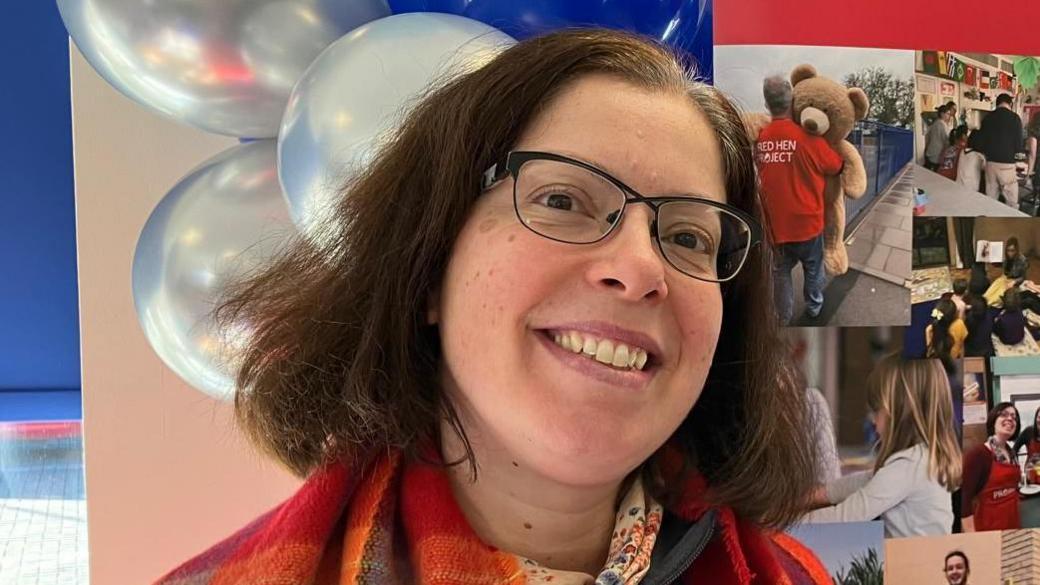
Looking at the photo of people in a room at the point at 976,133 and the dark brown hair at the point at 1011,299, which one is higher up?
the photo of people in a room at the point at 976,133

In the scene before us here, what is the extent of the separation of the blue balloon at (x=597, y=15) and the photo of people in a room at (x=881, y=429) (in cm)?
54

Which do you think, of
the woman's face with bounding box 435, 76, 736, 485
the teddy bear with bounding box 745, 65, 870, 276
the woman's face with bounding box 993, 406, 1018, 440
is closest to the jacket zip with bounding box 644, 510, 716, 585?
the woman's face with bounding box 435, 76, 736, 485

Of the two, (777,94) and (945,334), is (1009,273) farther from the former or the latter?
(777,94)

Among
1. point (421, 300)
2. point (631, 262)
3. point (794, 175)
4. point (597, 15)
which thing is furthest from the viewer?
point (794, 175)

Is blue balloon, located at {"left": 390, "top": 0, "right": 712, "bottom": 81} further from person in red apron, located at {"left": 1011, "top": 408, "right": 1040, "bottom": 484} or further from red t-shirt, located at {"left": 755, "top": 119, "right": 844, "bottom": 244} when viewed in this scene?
person in red apron, located at {"left": 1011, "top": 408, "right": 1040, "bottom": 484}

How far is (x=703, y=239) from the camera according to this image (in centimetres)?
77

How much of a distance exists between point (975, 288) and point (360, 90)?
111 cm

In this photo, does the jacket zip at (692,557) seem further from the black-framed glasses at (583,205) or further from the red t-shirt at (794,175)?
the red t-shirt at (794,175)

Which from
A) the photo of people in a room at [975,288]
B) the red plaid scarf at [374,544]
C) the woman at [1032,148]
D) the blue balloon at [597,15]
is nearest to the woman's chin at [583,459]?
the red plaid scarf at [374,544]

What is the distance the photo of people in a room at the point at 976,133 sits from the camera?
138 centimetres

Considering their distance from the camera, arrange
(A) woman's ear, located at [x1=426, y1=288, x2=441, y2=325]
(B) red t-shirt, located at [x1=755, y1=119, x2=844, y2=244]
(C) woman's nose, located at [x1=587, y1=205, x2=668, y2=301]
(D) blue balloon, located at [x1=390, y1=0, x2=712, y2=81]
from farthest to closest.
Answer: (B) red t-shirt, located at [x1=755, y1=119, x2=844, y2=244] → (D) blue balloon, located at [x1=390, y1=0, x2=712, y2=81] → (A) woman's ear, located at [x1=426, y1=288, x2=441, y2=325] → (C) woman's nose, located at [x1=587, y1=205, x2=668, y2=301]

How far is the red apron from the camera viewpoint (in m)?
1.42

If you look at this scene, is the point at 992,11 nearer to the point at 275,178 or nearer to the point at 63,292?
the point at 275,178

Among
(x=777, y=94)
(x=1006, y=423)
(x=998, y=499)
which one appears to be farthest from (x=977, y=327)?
(x=777, y=94)
